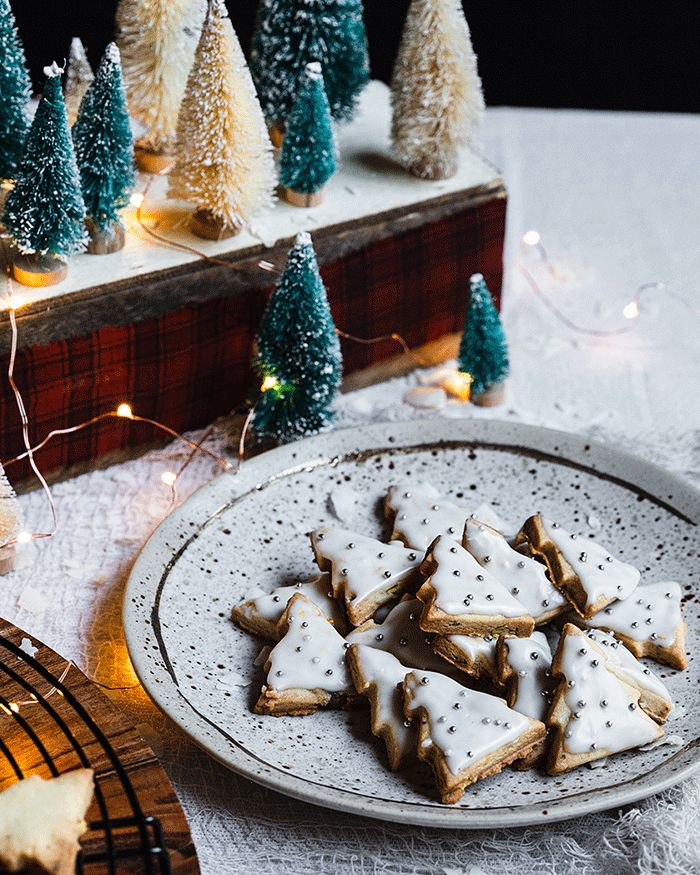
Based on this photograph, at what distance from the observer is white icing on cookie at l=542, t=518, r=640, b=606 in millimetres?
1327

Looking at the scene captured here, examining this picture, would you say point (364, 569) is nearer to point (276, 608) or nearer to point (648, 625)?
point (276, 608)

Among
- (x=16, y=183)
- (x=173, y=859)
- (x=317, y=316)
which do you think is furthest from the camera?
(x=317, y=316)

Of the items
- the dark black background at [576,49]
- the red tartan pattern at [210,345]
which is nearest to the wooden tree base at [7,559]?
the red tartan pattern at [210,345]

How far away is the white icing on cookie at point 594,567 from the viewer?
1327 millimetres

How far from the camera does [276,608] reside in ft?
4.41

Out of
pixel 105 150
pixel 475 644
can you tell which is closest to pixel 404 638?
pixel 475 644

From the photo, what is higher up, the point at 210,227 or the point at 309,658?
the point at 210,227

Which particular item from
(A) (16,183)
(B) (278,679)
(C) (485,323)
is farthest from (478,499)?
(A) (16,183)

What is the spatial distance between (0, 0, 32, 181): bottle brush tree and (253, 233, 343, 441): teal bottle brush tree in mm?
351

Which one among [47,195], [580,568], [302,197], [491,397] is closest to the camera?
[580,568]

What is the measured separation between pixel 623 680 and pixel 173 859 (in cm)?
47

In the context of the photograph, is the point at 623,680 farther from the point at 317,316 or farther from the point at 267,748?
the point at 317,316

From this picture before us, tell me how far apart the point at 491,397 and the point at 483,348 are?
0.08m

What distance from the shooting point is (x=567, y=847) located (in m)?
1.19
